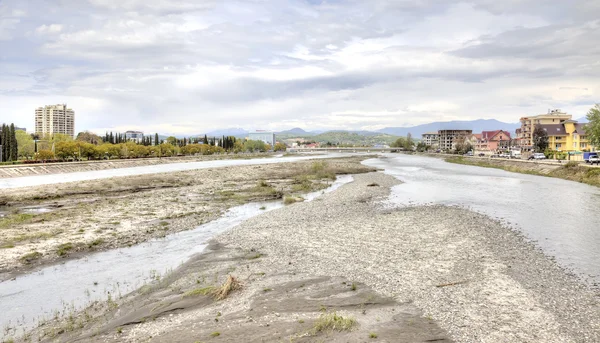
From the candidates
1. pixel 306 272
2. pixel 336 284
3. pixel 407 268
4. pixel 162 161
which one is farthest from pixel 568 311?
pixel 162 161

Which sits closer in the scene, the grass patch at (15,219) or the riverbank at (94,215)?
the riverbank at (94,215)

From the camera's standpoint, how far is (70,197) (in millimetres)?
44281

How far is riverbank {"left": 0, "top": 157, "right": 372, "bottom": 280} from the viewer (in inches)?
824

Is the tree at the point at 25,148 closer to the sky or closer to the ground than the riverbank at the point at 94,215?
closer to the sky

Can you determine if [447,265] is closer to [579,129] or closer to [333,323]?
[333,323]

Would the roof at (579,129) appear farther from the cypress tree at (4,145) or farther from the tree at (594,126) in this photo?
the cypress tree at (4,145)

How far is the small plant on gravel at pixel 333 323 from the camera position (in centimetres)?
1109

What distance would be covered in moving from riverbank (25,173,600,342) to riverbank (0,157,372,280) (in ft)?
23.7

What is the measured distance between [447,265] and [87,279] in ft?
52.7

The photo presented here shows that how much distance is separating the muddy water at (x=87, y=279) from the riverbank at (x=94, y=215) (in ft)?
4.86

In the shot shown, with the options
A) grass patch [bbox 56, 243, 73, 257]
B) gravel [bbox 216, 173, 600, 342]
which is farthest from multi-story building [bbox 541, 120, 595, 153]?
grass patch [bbox 56, 243, 73, 257]

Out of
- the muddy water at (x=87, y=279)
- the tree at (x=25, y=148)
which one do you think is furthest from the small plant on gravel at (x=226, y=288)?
the tree at (x=25, y=148)

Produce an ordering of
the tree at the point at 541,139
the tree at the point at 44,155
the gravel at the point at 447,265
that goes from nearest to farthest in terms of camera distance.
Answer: the gravel at the point at 447,265 → the tree at the point at 44,155 → the tree at the point at 541,139

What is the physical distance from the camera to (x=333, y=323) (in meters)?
11.3
